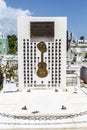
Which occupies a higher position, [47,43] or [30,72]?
[47,43]

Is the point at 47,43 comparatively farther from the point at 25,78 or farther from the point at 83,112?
the point at 83,112

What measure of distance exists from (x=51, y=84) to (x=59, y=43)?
313 centimetres

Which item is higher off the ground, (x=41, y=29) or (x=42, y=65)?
(x=41, y=29)

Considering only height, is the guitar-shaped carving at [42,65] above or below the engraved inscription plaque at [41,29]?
below

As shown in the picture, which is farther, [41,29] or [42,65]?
[42,65]

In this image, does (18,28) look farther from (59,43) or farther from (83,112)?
(83,112)

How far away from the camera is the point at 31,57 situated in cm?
1844

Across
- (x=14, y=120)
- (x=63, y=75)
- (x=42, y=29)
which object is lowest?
(x=14, y=120)

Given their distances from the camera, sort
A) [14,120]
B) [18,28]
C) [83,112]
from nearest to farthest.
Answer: [14,120]
[83,112]
[18,28]

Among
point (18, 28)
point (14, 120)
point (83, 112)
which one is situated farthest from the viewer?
point (18, 28)

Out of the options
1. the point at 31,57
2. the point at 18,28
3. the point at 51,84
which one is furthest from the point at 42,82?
the point at 18,28

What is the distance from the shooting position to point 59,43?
1844 centimetres

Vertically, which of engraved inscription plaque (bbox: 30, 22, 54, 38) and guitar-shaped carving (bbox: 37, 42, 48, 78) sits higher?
engraved inscription plaque (bbox: 30, 22, 54, 38)

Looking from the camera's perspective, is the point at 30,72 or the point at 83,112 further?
the point at 30,72
